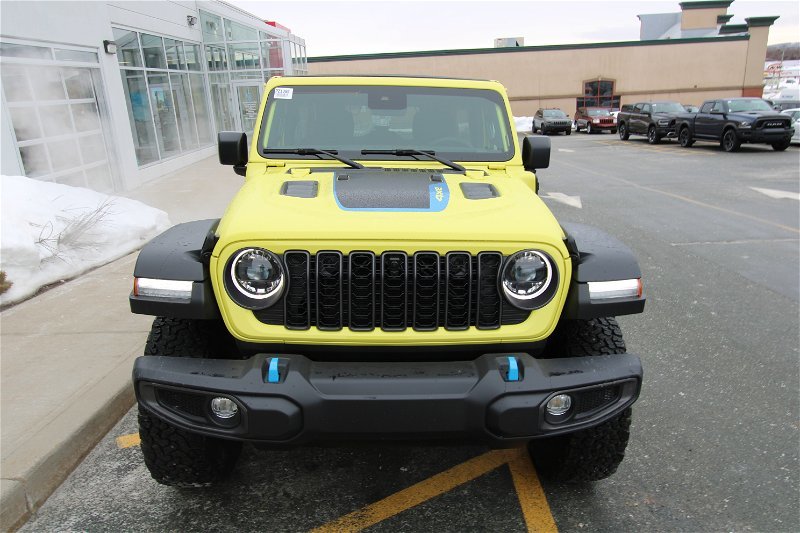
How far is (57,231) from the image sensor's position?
20.6 feet

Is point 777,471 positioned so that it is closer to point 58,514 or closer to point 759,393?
point 759,393

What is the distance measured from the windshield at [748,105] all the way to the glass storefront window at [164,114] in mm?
17495

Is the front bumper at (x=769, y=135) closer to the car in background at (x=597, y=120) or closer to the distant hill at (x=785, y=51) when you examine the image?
the car in background at (x=597, y=120)

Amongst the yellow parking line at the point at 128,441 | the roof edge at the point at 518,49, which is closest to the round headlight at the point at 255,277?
the yellow parking line at the point at 128,441

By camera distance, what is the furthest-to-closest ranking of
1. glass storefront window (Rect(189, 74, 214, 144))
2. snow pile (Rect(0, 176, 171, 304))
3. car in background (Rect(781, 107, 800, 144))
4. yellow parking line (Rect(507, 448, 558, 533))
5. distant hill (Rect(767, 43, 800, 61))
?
distant hill (Rect(767, 43, 800, 61)) → car in background (Rect(781, 107, 800, 144)) → glass storefront window (Rect(189, 74, 214, 144)) → snow pile (Rect(0, 176, 171, 304)) → yellow parking line (Rect(507, 448, 558, 533))

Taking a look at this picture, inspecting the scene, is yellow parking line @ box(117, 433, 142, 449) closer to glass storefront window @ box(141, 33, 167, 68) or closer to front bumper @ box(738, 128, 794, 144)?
glass storefront window @ box(141, 33, 167, 68)

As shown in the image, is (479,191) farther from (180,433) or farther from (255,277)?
(180,433)

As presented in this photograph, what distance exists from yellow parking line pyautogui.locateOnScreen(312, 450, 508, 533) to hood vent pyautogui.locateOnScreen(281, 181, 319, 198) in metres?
1.51

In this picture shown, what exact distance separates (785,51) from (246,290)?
12055 cm

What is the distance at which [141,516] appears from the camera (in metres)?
2.75

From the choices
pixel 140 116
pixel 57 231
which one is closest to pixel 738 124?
pixel 140 116

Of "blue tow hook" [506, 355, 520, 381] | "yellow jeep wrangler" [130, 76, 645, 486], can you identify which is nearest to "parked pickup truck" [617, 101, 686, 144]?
"yellow jeep wrangler" [130, 76, 645, 486]

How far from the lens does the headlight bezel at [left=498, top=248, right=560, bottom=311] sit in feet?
7.57

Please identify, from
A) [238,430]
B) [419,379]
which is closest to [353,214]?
[419,379]
